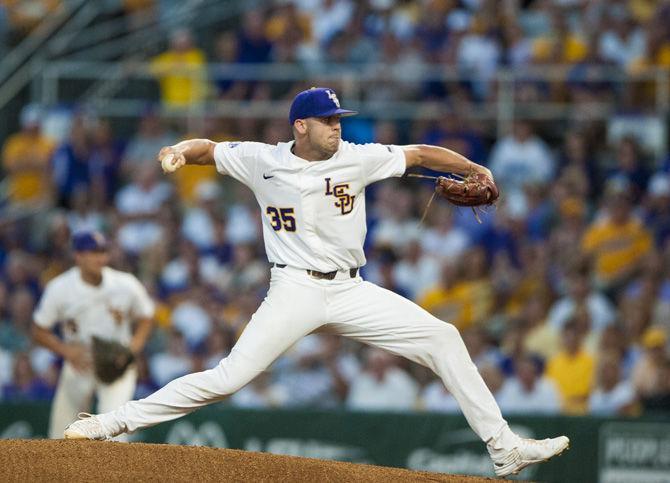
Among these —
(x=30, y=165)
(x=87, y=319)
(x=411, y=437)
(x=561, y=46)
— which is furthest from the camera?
(x=30, y=165)

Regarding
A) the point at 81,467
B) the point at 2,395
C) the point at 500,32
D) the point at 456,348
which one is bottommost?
the point at 2,395

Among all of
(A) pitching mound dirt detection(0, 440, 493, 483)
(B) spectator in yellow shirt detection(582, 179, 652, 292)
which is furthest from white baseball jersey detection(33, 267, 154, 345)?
(B) spectator in yellow shirt detection(582, 179, 652, 292)

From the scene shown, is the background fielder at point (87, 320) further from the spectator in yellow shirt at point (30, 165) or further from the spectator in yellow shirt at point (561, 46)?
the spectator in yellow shirt at point (561, 46)

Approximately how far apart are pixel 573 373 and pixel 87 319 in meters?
4.63

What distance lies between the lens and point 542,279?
42.3 feet

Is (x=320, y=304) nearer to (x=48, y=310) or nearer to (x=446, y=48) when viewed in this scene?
(x=48, y=310)

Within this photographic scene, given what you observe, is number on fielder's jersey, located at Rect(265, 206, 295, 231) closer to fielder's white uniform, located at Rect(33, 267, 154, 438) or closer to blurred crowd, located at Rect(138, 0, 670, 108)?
fielder's white uniform, located at Rect(33, 267, 154, 438)

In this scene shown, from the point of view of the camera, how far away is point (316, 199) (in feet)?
24.0

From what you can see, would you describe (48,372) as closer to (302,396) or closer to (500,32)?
(302,396)

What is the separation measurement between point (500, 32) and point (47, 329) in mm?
7373

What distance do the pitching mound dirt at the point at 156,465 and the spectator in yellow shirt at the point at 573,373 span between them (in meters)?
4.76

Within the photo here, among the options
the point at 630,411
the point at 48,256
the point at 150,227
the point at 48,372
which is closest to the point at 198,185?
the point at 150,227

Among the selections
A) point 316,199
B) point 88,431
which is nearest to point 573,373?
point 316,199

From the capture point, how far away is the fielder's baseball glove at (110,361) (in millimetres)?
10070
